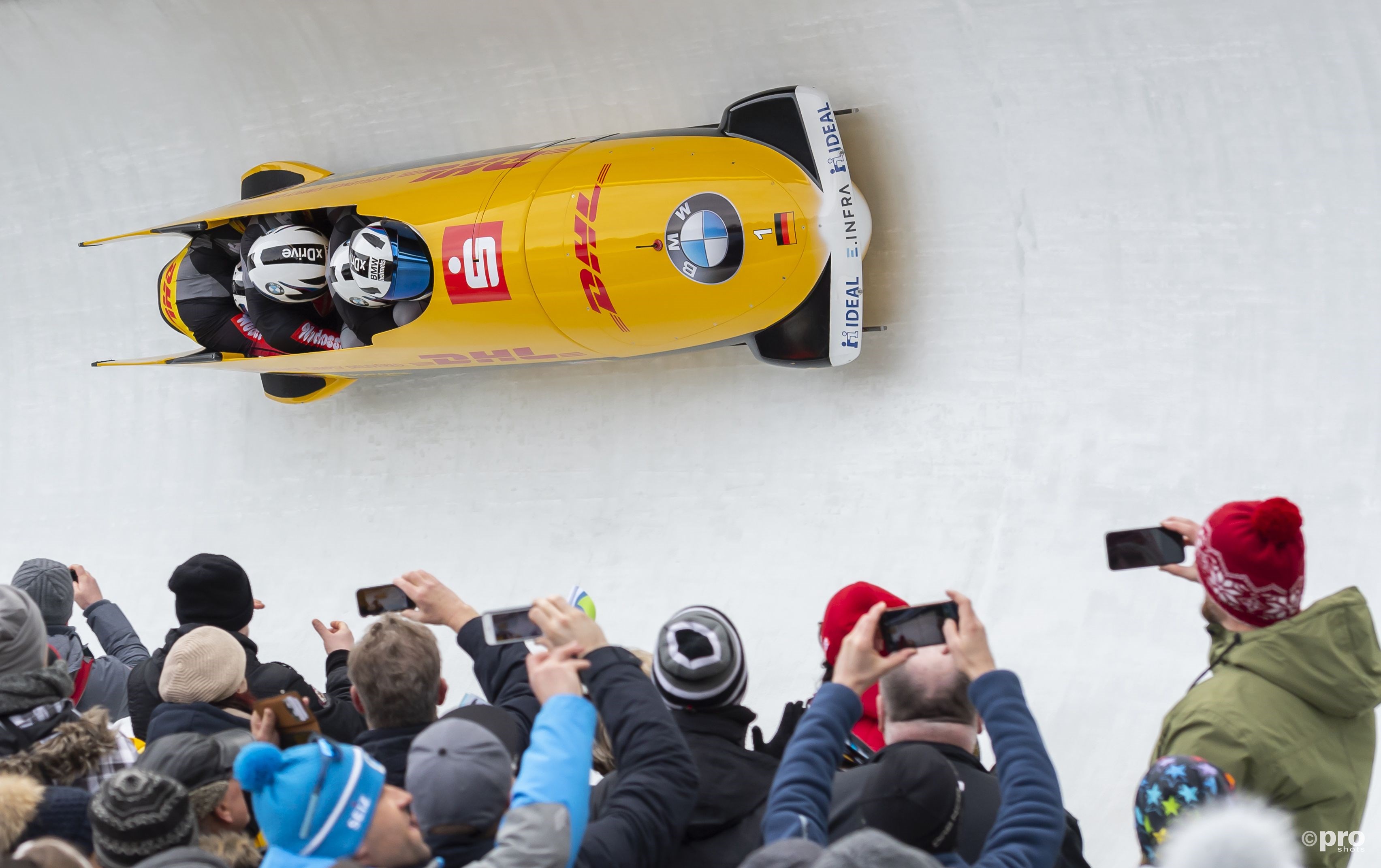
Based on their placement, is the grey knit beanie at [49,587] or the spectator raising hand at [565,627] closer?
the spectator raising hand at [565,627]

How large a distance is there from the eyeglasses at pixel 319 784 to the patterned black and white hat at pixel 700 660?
69 centimetres

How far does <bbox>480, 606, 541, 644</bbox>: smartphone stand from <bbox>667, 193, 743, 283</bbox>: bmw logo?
6.76 feet

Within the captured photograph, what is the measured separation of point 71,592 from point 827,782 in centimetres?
318

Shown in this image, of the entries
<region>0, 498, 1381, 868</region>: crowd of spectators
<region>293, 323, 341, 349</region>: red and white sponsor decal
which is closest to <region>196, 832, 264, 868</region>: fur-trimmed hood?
<region>0, 498, 1381, 868</region>: crowd of spectators

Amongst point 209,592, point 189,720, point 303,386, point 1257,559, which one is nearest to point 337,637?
point 209,592

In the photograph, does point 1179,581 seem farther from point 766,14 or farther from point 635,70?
point 635,70

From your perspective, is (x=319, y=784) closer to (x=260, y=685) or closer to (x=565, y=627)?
(x=565, y=627)

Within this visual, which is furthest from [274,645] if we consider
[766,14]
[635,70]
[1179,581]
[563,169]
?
[1179,581]

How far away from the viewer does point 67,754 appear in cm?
244

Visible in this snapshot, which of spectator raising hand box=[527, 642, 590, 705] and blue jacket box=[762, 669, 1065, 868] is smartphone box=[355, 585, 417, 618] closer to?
spectator raising hand box=[527, 642, 590, 705]

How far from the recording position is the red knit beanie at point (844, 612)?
2580 mm

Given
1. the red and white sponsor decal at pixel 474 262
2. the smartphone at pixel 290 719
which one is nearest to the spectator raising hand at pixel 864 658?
the smartphone at pixel 290 719

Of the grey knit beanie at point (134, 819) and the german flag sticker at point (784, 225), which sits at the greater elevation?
the german flag sticker at point (784, 225)

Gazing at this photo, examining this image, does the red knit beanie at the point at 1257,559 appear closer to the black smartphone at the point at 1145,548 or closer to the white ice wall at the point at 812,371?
the black smartphone at the point at 1145,548
